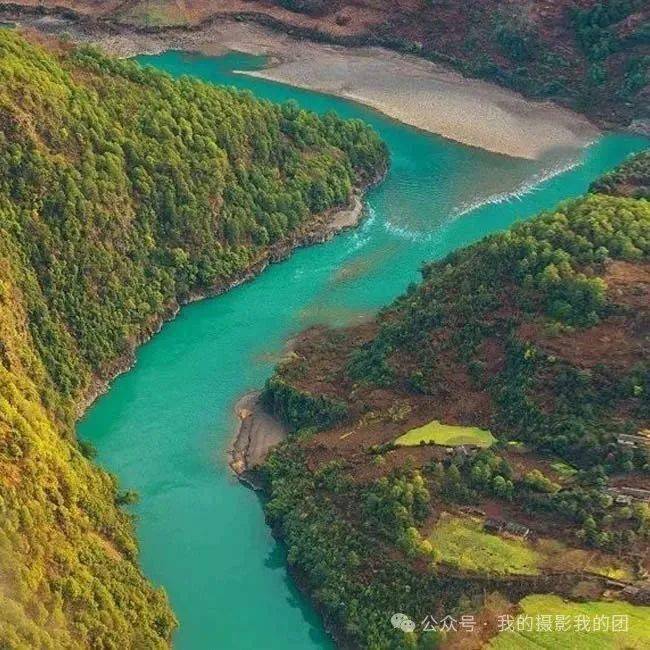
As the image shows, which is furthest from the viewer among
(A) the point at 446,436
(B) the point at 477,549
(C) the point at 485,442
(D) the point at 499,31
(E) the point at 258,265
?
(D) the point at 499,31

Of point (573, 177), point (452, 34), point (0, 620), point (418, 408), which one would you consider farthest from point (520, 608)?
point (452, 34)

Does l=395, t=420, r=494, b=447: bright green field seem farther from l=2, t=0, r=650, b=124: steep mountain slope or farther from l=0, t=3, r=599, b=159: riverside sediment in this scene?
l=2, t=0, r=650, b=124: steep mountain slope

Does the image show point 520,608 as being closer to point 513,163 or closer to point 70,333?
point 70,333

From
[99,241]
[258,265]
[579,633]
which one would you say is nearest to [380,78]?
[258,265]

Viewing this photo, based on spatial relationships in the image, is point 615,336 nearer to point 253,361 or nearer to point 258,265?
point 253,361

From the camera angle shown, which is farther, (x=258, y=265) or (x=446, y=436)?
(x=258, y=265)

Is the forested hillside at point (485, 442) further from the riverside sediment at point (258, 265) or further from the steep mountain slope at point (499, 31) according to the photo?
the steep mountain slope at point (499, 31)
